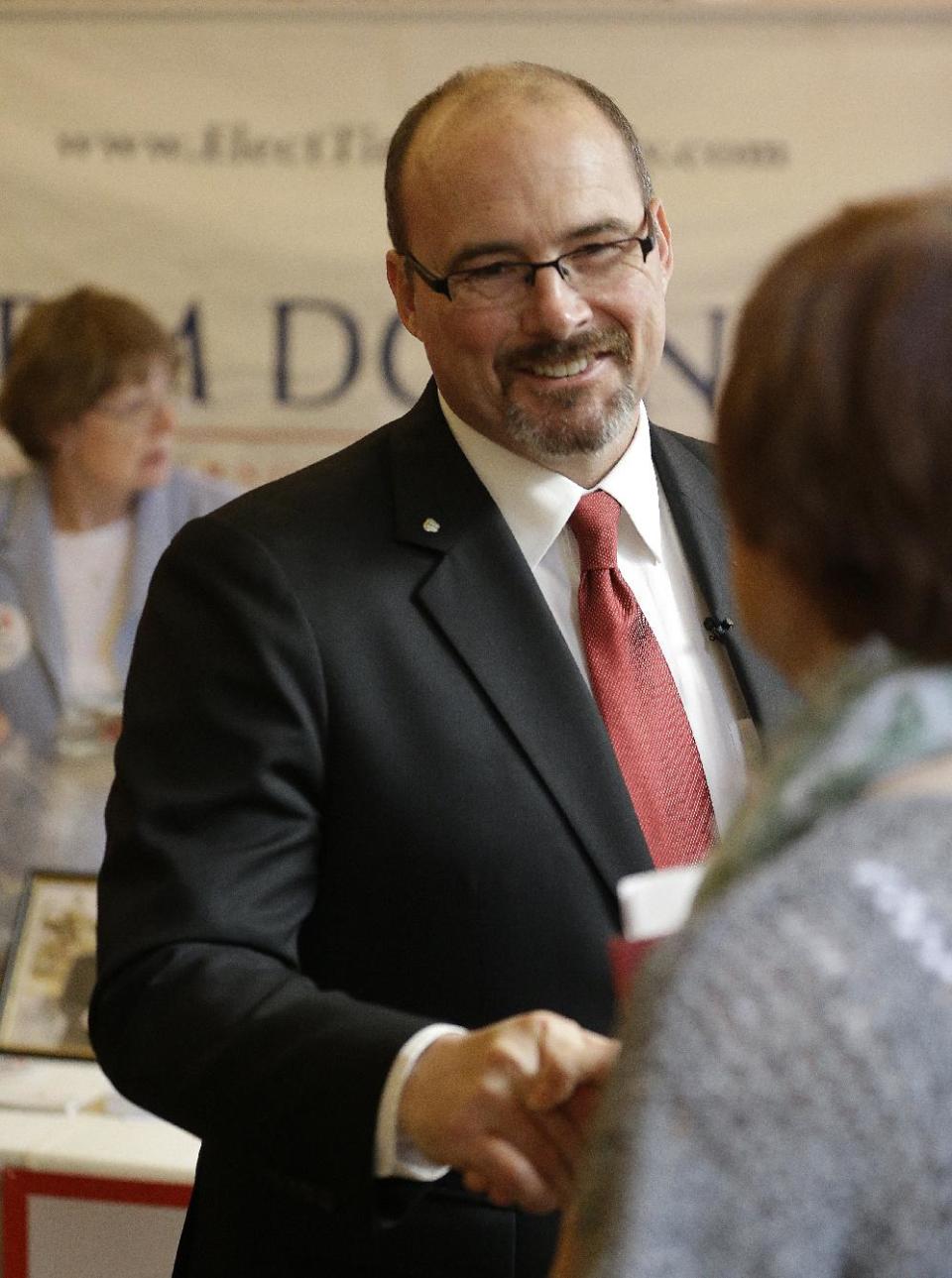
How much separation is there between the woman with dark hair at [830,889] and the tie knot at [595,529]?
0.81 m

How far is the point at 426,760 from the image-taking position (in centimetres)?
160

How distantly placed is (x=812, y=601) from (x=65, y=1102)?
2432 mm

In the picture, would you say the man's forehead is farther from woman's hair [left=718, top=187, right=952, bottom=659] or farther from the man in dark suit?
woman's hair [left=718, top=187, right=952, bottom=659]

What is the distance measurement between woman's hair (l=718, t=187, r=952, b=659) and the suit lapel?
0.69 m

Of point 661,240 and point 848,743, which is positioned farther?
point 661,240

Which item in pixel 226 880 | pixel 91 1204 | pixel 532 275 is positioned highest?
pixel 532 275

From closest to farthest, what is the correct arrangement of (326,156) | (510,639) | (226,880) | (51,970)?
(226,880)
(510,639)
(51,970)
(326,156)

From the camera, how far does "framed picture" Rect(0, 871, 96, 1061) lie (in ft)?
10.7

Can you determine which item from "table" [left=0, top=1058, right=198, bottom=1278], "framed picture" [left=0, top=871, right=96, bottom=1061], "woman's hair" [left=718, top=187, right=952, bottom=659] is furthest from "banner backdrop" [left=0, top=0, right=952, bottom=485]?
"woman's hair" [left=718, top=187, right=952, bottom=659]

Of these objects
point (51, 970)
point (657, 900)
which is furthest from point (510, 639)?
point (51, 970)

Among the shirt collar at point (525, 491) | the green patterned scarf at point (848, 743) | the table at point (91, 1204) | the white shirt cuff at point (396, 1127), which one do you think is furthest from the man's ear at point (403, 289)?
the table at point (91, 1204)

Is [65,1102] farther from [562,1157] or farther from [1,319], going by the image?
[562,1157]

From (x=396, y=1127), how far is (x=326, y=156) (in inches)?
102

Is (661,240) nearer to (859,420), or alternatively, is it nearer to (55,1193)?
(859,420)
